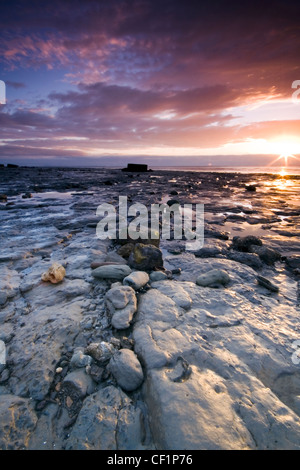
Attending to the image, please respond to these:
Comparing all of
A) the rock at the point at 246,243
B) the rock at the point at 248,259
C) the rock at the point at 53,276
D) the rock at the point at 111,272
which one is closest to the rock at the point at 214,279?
the rock at the point at 248,259

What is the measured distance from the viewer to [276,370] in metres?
1.91

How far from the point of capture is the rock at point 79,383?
168cm

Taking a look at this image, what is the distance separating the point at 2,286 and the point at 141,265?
6.59 ft

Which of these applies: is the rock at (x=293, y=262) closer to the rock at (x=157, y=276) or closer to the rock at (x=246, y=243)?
the rock at (x=246, y=243)

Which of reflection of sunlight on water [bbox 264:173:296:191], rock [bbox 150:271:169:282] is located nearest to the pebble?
rock [bbox 150:271:169:282]

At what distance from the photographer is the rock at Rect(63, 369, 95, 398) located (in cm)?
168

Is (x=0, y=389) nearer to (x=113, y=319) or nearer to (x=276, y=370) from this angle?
(x=113, y=319)

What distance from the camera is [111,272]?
3326 millimetres

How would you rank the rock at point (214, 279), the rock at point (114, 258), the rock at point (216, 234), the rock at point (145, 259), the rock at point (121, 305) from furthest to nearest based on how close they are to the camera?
1. the rock at point (216, 234)
2. the rock at point (114, 258)
3. the rock at point (145, 259)
4. the rock at point (214, 279)
5. the rock at point (121, 305)

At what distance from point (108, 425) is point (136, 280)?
5.66 feet

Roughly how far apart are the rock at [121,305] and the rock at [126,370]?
44 cm

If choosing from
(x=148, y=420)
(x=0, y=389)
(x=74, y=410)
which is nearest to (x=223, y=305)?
(x=148, y=420)
